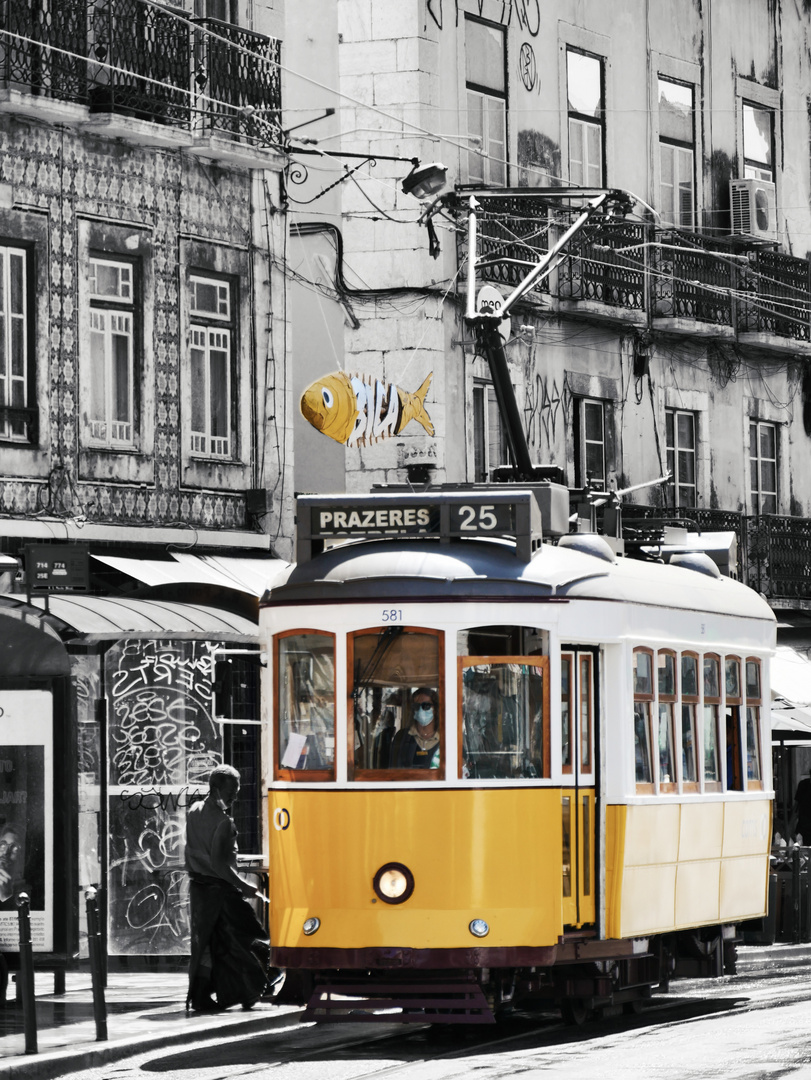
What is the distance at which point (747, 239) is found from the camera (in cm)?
3203

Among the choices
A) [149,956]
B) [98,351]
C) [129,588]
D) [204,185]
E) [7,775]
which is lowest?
[149,956]

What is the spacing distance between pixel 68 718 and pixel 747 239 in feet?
55.2

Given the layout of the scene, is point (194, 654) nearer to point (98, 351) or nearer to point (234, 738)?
point (234, 738)

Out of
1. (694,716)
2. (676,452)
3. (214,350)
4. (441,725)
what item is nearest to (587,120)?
(676,452)

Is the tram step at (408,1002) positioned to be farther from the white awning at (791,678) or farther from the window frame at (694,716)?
the white awning at (791,678)

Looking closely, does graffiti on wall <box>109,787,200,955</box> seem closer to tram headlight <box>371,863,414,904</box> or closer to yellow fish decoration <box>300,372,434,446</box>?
yellow fish decoration <box>300,372,434,446</box>

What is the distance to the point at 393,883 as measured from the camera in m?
14.0

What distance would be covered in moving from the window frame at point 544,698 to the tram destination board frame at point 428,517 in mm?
595

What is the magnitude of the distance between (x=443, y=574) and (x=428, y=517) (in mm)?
469

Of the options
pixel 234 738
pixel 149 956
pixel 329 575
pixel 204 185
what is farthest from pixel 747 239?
pixel 329 575

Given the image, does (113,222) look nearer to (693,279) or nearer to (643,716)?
(643,716)

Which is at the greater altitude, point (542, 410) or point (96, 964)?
point (542, 410)

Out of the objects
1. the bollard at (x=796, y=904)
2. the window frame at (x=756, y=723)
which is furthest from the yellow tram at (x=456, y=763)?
the bollard at (x=796, y=904)

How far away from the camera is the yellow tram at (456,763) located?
550 inches
